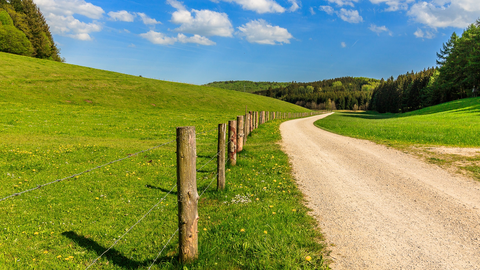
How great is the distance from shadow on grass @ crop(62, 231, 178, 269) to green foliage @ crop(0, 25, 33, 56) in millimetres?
88058

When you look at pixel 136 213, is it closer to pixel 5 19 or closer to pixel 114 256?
pixel 114 256

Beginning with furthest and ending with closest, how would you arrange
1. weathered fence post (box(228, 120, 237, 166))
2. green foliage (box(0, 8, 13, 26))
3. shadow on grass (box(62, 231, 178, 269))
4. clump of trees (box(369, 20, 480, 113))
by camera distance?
green foliage (box(0, 8, 13, 26)), clump of trees (box(369, 20, 480, 113)), weathered fence post (box(228, 120, 237, 166)), shadow on grass (box(62, 231, 178, 269))

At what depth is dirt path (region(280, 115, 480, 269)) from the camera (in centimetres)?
452

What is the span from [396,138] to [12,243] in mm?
20831

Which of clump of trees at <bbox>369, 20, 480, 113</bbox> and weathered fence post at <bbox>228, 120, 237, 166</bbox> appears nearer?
weathered fence post at <bbox>228, 120, 237, 166</bbox>

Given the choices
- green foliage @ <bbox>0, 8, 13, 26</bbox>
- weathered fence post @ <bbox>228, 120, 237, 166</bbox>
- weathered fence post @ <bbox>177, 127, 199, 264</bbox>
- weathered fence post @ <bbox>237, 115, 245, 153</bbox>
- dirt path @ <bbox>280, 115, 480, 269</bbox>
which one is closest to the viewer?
weathered fence post @ <bbox>177, 127, 199, 264</bbox>

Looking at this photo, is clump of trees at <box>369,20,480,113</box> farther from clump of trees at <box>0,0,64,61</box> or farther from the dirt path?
clump of trees at <box>0,0,64,61</box>

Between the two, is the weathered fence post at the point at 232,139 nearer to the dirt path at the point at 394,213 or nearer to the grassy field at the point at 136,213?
the grassy field at the point at 136,213

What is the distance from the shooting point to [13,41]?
68062 millimetres

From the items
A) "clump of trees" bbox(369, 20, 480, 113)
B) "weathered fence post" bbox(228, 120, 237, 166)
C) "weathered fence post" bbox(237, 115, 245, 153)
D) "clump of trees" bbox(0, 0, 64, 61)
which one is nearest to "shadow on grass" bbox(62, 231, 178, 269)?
"weathered fence post" bbox(228, 120, 237, 166)

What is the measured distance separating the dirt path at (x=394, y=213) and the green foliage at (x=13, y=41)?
292 ft

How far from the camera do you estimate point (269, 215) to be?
6125mm

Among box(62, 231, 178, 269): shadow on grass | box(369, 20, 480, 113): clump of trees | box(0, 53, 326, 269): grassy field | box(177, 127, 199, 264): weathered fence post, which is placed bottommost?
box(62, 231, 178, 269): shadow on grass

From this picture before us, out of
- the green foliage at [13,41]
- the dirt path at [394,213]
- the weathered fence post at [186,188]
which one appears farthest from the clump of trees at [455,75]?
the green foliage at [13,41]
